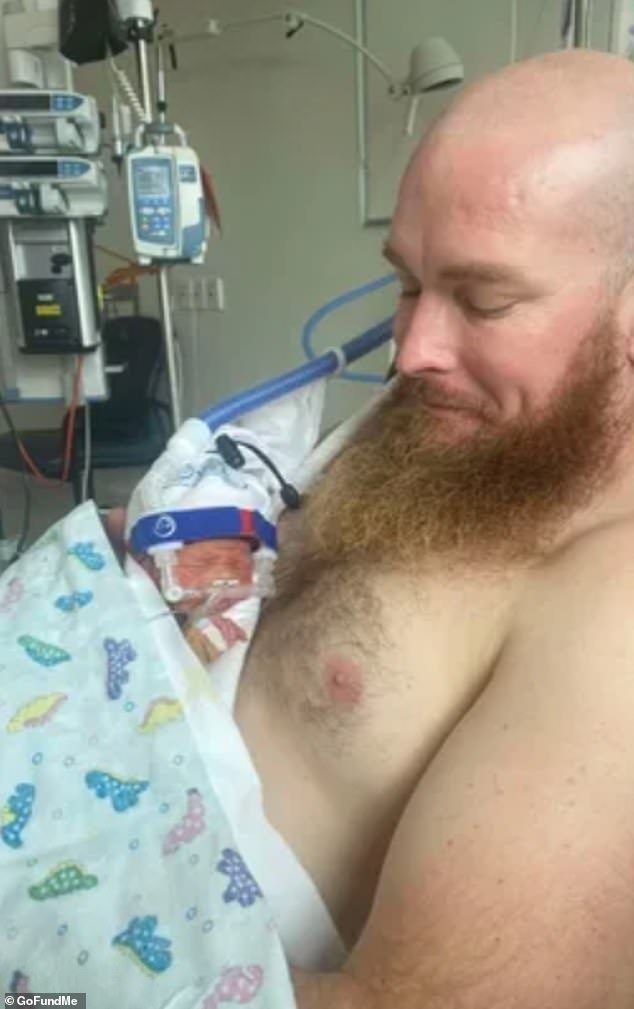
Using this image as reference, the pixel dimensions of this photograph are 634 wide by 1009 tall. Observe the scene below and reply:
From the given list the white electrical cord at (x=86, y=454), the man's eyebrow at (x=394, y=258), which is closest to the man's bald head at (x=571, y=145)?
the man's eyebrow at (x=394, y=258)

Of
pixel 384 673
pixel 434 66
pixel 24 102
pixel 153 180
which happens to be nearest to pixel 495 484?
pixel 384 673

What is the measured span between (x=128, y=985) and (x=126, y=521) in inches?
20.4

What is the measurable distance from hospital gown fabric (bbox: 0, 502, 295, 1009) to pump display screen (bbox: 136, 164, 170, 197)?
93cm

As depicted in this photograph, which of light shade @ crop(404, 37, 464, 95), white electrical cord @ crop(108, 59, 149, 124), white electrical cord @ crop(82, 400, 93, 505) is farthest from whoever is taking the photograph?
white electrical cord @ crop(82, 400, 93, 505)

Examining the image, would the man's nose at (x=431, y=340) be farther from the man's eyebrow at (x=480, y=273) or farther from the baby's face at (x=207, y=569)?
the baby's face at (x=207, y=569)

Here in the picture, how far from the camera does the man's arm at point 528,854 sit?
53cm

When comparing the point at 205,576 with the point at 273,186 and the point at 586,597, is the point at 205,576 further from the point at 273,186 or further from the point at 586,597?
the point at 273,186

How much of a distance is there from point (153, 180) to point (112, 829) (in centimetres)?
123

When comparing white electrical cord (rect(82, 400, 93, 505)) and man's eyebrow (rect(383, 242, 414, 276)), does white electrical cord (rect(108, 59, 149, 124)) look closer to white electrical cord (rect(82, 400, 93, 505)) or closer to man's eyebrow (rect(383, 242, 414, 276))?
white electrical cord (rect(82, 400, 93, 505))

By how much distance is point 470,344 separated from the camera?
0.84 metres

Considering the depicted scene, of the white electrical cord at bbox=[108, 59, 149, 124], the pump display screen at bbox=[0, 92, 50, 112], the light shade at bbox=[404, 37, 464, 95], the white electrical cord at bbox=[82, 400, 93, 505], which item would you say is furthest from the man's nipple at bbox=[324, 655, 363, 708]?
the light shade at bbox=[404, 37, 464, 95]

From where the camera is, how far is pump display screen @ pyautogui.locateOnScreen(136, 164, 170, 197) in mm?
1538

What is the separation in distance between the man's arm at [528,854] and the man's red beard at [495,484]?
0.17 meters

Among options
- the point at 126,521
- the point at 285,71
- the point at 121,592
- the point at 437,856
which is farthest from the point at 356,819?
the point at 285,71
